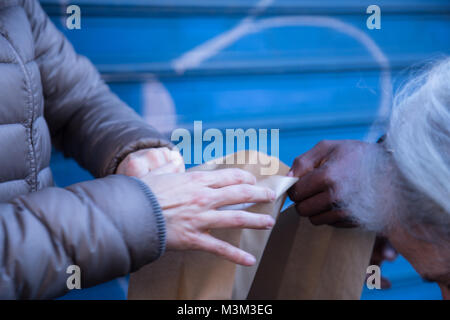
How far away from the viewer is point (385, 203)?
35.5 inches

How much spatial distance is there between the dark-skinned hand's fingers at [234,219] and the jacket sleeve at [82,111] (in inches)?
17.9

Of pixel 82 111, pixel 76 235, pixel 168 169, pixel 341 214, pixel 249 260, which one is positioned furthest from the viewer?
pixel 82 111

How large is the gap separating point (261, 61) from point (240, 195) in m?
1.29

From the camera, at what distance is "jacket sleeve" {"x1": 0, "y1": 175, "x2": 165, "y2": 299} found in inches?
28.9

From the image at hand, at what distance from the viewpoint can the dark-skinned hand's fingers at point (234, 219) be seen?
89 cm

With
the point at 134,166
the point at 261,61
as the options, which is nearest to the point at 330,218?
the point at 134,166

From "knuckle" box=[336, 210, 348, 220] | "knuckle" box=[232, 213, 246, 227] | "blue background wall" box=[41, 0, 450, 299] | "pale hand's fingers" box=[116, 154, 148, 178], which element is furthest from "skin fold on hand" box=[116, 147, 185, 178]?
"blue background wall" box=[41, 0, 450, 299]

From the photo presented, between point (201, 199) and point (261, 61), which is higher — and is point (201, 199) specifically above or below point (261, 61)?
below

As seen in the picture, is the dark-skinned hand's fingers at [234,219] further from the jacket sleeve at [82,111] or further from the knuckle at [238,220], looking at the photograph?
the jacket sleeve at [82,111]

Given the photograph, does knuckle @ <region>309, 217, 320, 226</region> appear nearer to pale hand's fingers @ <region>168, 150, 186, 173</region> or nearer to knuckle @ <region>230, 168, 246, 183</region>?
knuckle @ <region>230, 168, 246, 183</region>

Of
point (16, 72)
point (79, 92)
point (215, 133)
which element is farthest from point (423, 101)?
point (215, 133)

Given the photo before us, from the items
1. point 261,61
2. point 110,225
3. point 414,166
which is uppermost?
point 261,61

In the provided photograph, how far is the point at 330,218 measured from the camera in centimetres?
100

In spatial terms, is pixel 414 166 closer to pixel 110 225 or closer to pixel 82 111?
pixel 110 225
